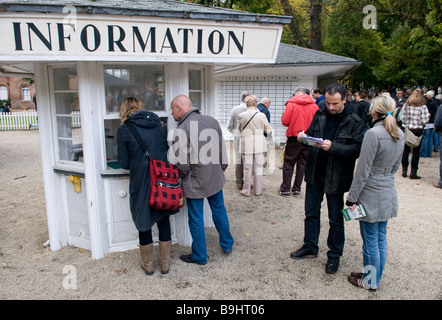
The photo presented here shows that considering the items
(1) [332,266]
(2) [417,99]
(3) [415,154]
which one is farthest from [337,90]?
(3) [415,154]

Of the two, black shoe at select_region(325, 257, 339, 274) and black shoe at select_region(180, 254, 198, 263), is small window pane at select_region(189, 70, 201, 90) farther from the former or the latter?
black shoe at select_region(325, 257, 339, 274)

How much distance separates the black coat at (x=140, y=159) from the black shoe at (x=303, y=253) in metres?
1.72

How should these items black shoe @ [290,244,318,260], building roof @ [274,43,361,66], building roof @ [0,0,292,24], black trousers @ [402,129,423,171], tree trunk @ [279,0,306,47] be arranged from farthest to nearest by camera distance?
1. tree trunk @ [279,0,306,47]
2. building roof @ [274,43,361,66]
3. black trousers @ [402,129,423,171]
4. black shoe @ [290,244,318,260]
5. building roof @ [0,0,292,24]

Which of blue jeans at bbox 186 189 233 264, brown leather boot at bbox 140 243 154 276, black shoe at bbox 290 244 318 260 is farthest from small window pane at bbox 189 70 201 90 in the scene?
black shoe at bbox 290 244 318 260

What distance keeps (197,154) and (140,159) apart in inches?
22.9

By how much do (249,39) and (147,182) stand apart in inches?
71.1

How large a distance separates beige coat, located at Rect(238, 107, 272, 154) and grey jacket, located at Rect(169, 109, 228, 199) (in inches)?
97.9

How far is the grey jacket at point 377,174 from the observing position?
2.95 meters

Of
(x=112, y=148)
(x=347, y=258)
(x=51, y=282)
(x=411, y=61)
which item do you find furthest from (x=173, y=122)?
(x=411, y=61)

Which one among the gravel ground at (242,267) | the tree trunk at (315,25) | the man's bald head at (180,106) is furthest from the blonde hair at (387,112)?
the tree trunk at (315,25)

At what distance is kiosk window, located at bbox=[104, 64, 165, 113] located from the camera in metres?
3.86

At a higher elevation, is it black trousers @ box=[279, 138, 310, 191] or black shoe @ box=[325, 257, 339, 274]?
black trousers @ box=[279, 138, 310, 191]

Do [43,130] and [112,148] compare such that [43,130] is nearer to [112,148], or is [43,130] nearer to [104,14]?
[112,148]
